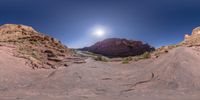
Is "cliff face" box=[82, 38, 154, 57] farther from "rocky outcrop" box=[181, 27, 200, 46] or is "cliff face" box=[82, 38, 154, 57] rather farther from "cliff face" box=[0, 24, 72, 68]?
"rocky outcrop" box=[181, 27, 200, 46]

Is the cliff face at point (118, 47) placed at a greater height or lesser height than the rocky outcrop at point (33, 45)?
greater

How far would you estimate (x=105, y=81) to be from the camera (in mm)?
18781

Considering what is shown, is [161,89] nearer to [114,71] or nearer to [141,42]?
[114,71]

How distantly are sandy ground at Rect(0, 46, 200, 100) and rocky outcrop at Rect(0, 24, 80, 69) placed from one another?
1823 millimetres

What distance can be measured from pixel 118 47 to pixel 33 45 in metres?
51.9

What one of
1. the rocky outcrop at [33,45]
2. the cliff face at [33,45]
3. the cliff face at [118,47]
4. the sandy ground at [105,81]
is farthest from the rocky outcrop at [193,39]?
the cliff face at [118,47]

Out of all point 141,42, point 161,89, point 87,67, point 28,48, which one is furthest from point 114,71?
point 141,42

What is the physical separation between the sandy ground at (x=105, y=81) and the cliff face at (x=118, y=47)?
179 ft

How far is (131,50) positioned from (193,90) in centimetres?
6480

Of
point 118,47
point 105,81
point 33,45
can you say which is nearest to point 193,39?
point 105,81

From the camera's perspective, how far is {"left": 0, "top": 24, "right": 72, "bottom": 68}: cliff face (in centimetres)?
2467

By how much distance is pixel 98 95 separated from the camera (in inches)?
578

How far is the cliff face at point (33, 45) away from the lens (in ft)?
80.9

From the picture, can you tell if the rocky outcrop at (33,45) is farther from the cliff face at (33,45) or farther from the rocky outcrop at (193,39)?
the rocky outcrop at (193,39)
